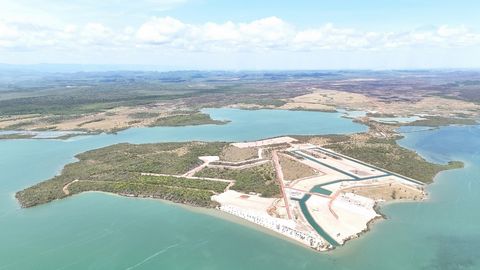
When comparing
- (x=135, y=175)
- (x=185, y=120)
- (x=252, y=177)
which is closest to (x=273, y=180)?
(x=252, y=177)

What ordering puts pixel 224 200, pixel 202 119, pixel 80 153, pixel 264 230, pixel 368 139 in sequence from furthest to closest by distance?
pixel 202 119
pixel 368 139
pixel 80 153
pixel 224 200
pixel 264 230

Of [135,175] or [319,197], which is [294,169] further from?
[135,175]

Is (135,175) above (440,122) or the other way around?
the other way around

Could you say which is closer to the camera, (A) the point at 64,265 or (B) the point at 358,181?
(A) the point at 64,265

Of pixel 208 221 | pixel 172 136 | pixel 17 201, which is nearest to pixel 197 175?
pixel 208 221

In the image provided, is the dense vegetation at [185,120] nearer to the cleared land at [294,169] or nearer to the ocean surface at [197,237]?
the cleared land at [294,169]

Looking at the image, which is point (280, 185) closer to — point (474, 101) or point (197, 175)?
point (197, 175)
